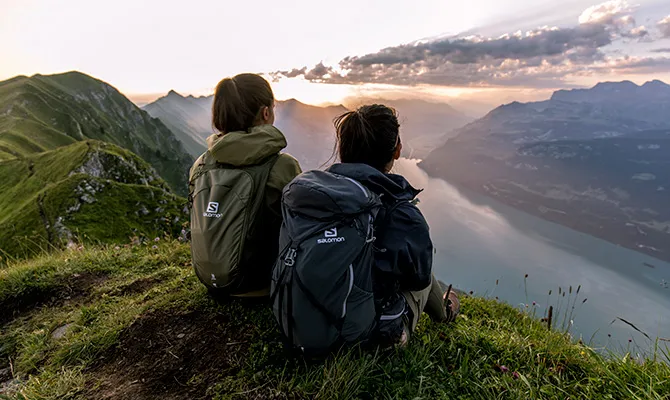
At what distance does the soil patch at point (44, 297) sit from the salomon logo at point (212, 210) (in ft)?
10.5

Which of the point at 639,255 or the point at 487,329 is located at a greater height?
the point at 487,329

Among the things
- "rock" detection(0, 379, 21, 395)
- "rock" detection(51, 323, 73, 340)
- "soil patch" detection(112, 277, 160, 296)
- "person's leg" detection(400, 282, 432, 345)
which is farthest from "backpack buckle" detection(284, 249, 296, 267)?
"soil patch" detection(112, 277, 160, 296)

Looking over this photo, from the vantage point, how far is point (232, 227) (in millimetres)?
3441

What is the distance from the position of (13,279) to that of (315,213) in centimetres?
573

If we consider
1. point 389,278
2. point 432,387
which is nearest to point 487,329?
point 432,387

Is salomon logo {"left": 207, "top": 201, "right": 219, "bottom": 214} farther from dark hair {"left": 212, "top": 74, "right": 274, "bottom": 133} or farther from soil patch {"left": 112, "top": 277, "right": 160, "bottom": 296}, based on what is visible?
soil patch {"left": 112, "top": 277, "right": 160, "bottom": 296}

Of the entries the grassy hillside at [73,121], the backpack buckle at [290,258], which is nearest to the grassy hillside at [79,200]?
the grassy hillside at [73,121]

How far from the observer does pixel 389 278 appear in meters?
2.97

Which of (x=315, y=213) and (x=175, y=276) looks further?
(x=175, y=276)

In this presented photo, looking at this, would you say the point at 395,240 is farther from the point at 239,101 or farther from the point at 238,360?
the point at 239,101

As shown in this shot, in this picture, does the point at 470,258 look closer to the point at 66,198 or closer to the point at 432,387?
the point at 66,198

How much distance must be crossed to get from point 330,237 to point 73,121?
12063 cm

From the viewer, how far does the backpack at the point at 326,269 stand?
8.50 feet

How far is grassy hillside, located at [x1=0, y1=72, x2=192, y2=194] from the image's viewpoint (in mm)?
73688
